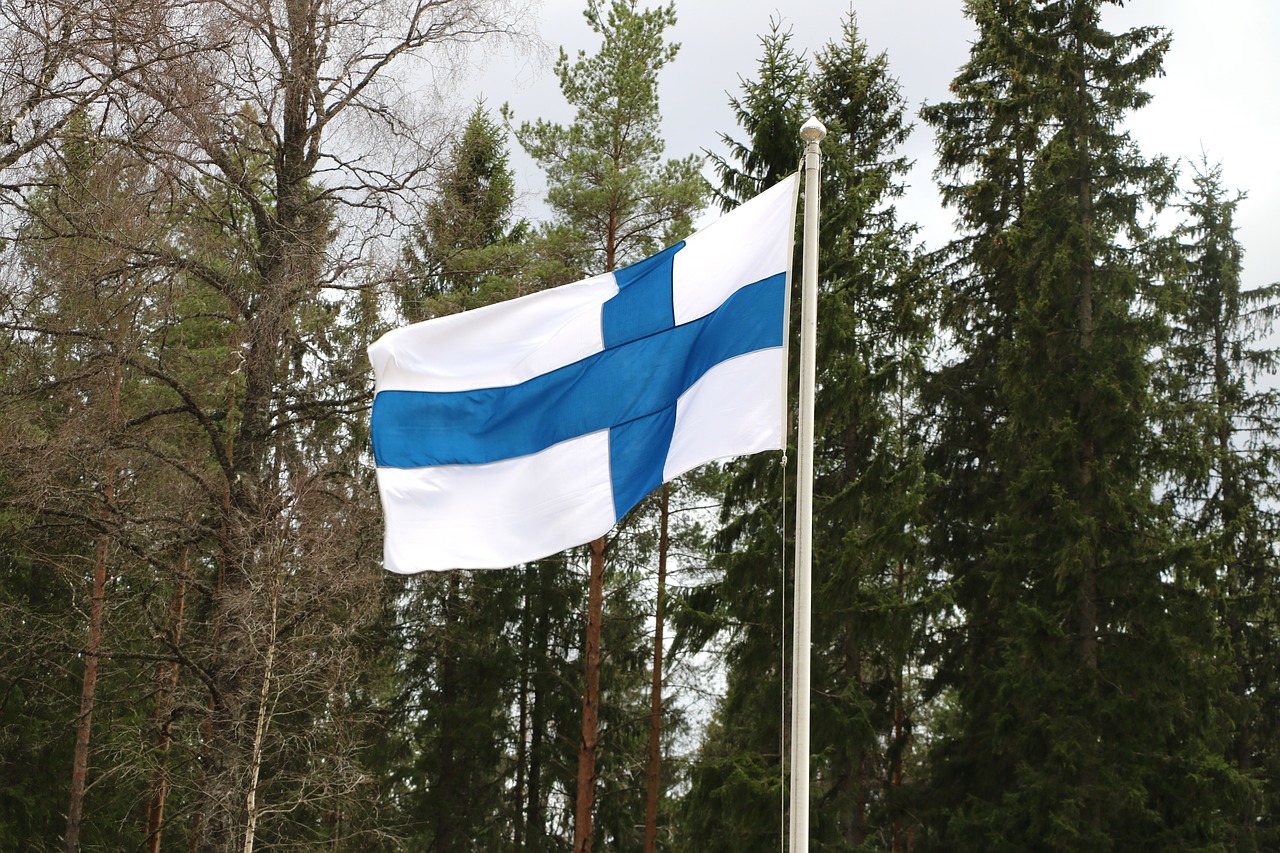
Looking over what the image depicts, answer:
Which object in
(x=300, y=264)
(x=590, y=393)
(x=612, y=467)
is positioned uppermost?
(x=300, y=264)

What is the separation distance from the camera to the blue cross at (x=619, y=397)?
235 inches

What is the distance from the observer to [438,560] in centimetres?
615

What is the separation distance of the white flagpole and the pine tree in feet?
39.0

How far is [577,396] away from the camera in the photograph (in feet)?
21.0

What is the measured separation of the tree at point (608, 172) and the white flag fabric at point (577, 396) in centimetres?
1212

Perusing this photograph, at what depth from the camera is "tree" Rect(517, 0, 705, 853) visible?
731 inches

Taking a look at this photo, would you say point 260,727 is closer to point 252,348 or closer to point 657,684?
point 252,348

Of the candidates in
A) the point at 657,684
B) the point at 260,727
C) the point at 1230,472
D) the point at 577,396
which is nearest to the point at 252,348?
the point at 260,727

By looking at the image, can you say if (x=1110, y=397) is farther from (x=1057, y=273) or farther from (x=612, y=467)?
(x=612, y=467)

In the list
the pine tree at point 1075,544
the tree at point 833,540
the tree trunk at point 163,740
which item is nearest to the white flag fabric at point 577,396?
the tree at point 833,540

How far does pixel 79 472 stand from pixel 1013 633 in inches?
486

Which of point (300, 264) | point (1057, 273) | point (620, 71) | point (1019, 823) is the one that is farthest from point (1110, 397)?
point (300, 264)

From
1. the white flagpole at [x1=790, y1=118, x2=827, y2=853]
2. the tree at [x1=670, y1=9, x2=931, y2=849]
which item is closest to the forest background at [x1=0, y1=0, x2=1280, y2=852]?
the tree at [x1=670, y1=9, x2=931, y2=849]

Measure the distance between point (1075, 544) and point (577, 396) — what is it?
12519mm
